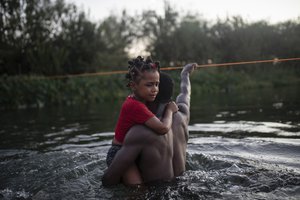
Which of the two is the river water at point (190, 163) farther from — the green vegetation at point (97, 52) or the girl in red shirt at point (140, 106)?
the green vegetation at point (97, 52)

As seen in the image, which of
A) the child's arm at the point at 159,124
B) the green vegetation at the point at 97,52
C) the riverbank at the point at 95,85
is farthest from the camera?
the green vegetation at the point at 97,52

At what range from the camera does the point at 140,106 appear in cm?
341

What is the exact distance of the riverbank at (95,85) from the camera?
63.1 ft

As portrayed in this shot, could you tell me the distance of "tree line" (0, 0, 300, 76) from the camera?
80.2ft

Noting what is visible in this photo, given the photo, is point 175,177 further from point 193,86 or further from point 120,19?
point 120,19

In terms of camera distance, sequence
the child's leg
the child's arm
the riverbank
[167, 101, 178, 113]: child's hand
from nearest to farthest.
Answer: the child's arm
the child's leg
[167, 101, 178, 113]: child's hand
the riverbank

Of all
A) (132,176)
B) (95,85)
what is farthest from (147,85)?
(95,85)

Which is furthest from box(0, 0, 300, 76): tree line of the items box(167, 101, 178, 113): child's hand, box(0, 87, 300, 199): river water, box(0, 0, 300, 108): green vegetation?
box(167, 101, 178, 113): child's hand

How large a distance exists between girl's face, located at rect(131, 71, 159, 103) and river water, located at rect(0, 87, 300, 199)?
3.22ft

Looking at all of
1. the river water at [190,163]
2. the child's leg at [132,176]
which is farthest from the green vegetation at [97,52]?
the child's leg at [132,176]

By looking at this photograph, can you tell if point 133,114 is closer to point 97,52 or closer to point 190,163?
point 190,163

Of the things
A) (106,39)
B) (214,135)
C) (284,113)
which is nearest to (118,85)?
(106,39)

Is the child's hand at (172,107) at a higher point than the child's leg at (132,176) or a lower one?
higher

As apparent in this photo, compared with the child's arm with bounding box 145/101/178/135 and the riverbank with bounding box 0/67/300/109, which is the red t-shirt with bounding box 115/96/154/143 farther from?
the riverbank with bounding box 0/67/300/109
